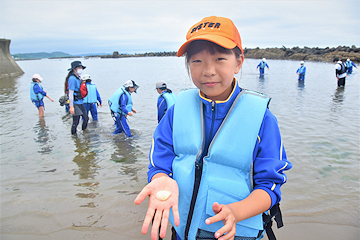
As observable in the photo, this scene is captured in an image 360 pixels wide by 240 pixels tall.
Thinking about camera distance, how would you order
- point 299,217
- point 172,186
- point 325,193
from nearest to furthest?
point 172,186 → point 299,217 → point 325,193

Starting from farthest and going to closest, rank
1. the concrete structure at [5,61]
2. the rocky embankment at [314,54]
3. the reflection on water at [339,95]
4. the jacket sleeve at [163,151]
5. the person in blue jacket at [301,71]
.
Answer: the rocky embankment at [314,54] < the concrete structure at [5,61] < the person in blue jacket at [301,71] < the reflection on water at [339,95] < the jacket sleeve at [163,151]

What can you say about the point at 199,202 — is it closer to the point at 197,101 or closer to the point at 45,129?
the point at 197,101

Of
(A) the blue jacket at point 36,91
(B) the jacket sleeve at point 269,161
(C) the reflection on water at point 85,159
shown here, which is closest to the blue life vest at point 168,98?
(C) the reflection on water at point 85,159

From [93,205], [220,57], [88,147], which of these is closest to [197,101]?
[220,57]

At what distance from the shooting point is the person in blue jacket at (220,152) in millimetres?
1458

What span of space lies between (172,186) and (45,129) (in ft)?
31.2

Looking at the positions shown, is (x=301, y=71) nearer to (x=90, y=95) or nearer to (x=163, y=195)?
(x=90, y=95)

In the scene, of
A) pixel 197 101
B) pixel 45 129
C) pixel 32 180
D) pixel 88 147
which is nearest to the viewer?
pixel 197 101

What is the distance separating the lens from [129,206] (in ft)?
12.7

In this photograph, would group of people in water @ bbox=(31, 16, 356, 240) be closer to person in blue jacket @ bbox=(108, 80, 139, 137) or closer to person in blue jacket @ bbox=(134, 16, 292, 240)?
person in blue jacket @ bbox=(134, 16, 292, 240)

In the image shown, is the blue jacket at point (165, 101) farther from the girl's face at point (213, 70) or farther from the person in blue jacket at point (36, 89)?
the person in blue jacket at point (36, 89)

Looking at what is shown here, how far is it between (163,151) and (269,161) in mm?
748

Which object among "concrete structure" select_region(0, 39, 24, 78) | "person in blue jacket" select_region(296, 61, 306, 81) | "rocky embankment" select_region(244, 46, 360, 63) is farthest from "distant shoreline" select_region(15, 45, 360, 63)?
"concrete structure" select_region(0, 39, 24, 78)

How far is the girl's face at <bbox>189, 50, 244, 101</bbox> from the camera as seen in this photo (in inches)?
58.8
